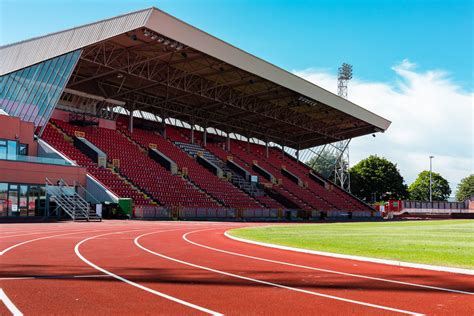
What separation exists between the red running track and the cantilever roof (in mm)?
25596

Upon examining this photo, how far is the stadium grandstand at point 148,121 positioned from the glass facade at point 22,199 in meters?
0.07

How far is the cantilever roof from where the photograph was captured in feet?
119

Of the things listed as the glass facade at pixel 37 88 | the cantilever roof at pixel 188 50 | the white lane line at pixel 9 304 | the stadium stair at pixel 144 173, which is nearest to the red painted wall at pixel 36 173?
the stadium stair at pixel 144 173

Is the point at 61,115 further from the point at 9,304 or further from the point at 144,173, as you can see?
the point at 9,304

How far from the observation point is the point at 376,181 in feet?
334

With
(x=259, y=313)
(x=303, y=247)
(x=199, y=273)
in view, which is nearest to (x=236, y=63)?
(x=303, y=247)

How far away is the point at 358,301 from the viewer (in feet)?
24.4

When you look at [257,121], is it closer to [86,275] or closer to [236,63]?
[236,63]

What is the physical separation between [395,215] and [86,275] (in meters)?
69.6

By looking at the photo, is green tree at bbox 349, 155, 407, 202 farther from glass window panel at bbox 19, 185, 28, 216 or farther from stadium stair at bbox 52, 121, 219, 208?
glass window panel at bbox 19, 185, 28, 216

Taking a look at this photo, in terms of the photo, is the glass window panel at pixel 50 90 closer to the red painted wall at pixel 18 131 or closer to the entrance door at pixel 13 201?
the red painted wall at pixel 18 131

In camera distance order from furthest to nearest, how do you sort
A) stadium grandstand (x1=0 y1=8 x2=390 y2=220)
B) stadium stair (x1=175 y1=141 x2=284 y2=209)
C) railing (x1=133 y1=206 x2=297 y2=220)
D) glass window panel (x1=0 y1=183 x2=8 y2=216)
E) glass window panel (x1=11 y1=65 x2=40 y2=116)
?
stadium stair (x1=175 y1=141 x2=284 y2=209) < glass window panel (x1=11 y1=65 x2=40 y2=116) < railing (x1=133 y1=206 x2=297 y2=220) < stadium grandstand (x1=0 y1=8 x2=390 y2=220) < glass window panel (x1=0 y1=183 x2=8 y2=216)

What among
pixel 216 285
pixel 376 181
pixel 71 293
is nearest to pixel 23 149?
pixel 71 293

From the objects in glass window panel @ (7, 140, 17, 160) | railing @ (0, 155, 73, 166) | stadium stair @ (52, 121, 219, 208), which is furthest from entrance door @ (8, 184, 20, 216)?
stadium stair @ (52, 121, 219, 208)
